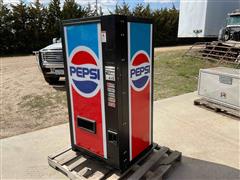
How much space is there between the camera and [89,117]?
8.07 feet

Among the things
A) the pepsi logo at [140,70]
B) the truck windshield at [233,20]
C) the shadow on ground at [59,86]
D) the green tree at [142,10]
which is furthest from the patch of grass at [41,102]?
the green tree at [142,10]

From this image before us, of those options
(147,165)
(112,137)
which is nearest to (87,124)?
(112,137)

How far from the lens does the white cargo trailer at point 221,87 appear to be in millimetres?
4016

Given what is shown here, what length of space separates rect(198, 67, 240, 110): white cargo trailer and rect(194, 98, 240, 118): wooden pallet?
55 mm

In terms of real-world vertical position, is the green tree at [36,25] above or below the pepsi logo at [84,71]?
above

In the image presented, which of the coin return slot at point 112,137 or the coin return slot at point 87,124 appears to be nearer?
the coin return slot at point 112,137

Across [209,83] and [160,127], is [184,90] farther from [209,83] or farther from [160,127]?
[160,127]

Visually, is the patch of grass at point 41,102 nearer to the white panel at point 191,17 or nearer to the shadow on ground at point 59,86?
the shadow on ground at point 59,86

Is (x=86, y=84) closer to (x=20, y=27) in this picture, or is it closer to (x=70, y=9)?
(x=20, y=27)

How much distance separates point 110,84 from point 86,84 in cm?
33

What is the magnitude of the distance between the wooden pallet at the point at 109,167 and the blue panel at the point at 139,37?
3.95ft

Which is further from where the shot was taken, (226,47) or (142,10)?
(142,10)

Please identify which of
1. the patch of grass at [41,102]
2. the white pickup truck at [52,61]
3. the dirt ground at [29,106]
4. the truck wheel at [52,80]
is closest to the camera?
the dirt ground at [29,106]

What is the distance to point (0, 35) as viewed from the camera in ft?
55.0
